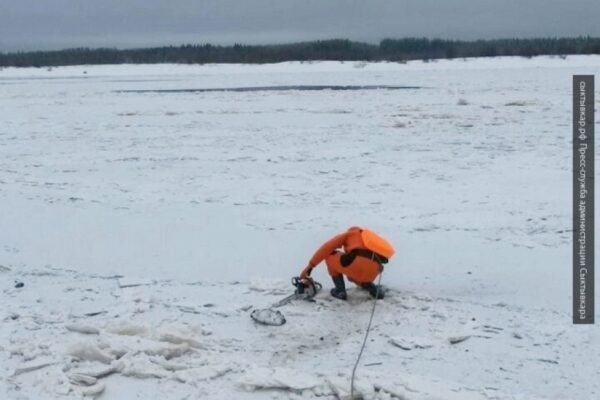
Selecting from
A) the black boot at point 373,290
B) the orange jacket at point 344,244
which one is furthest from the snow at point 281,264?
the orange jacket at point 344,244

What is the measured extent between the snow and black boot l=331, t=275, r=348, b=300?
8 centimetres

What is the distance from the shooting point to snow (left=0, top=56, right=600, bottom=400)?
A: 4.14 metres

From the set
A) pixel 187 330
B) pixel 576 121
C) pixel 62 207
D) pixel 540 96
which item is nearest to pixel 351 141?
pixel 576 121

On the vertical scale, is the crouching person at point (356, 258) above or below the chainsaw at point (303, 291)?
above

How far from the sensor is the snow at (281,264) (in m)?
4.14

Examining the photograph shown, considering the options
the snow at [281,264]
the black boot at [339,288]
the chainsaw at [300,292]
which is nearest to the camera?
the snow at [281,264]

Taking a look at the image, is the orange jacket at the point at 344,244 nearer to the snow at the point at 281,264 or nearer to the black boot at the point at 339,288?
the black boot at the point at 339,288

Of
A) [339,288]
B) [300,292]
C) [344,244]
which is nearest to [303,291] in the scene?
[300,292]

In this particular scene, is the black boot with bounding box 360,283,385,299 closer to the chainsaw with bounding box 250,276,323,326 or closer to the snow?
the snow

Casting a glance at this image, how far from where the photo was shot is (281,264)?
636cm

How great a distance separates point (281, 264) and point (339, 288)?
1.22 metres

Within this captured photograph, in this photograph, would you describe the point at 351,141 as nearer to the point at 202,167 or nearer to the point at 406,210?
the point at 202,167

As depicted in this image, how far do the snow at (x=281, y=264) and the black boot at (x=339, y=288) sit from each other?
76mm

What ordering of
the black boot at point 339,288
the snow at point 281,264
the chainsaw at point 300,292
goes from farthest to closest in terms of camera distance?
the black boot at point 339,288
the chainsaw at point 300,292
the snow at point 281,264
